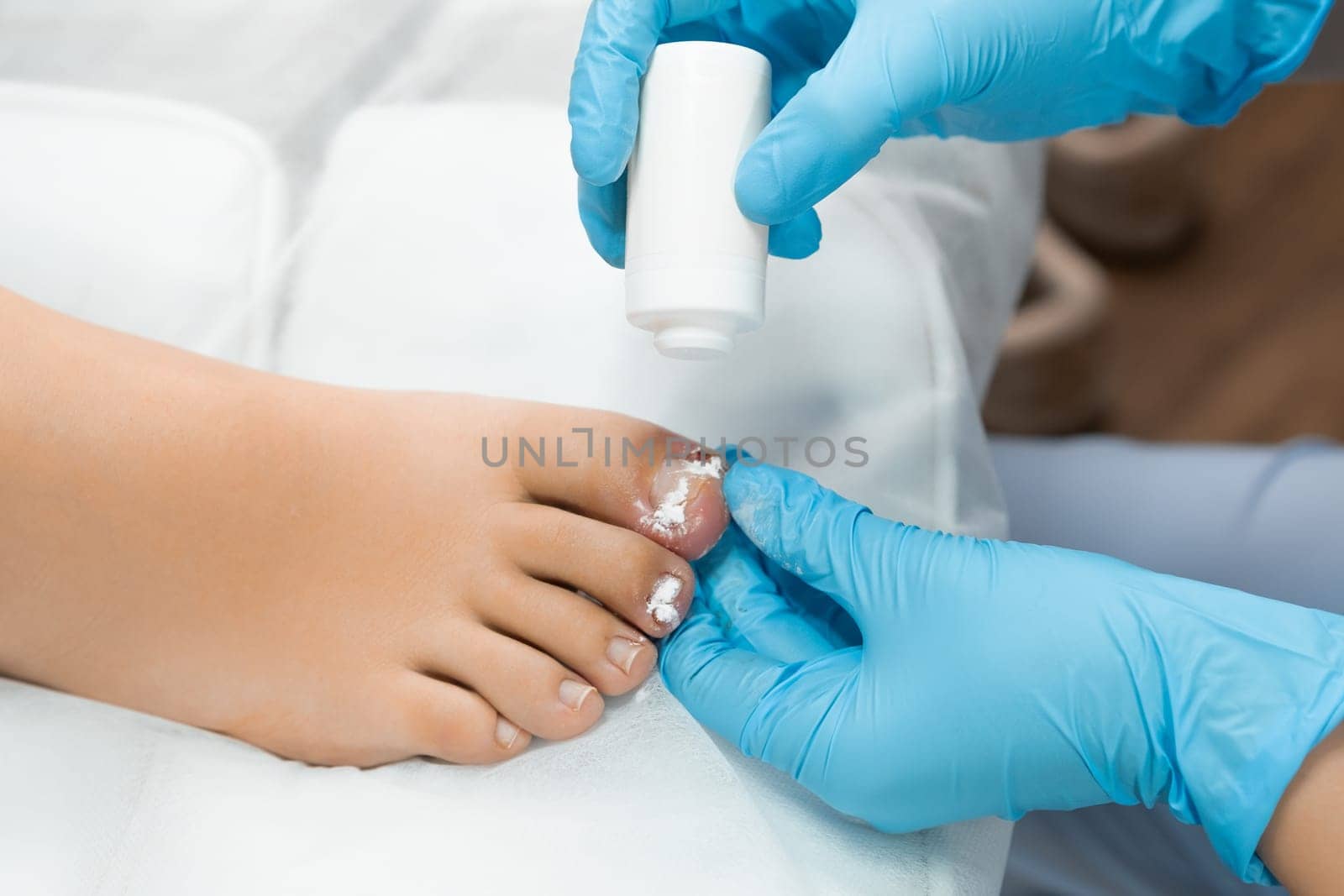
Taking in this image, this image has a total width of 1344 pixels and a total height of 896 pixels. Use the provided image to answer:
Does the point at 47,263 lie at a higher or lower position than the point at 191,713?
higher

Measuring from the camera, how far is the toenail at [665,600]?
700 millimetres

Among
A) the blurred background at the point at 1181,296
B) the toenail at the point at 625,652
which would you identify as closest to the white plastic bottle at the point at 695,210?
the toenail at the point at 625,652

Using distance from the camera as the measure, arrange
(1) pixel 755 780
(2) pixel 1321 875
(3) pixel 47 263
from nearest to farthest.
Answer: (2) pixel 1321 875, (1) pixel 755 780, (3) pixel 47 263

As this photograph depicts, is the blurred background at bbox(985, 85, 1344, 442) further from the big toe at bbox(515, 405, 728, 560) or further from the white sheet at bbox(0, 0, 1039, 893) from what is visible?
the big toe at bbox(515, 405, 728, 560)

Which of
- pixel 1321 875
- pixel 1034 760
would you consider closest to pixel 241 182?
pixel 1034 760

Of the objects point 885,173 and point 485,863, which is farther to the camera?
point 885,173

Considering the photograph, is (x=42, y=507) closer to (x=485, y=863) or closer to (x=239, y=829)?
(x=239, y=829)

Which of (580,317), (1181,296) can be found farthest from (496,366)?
(1181,296)

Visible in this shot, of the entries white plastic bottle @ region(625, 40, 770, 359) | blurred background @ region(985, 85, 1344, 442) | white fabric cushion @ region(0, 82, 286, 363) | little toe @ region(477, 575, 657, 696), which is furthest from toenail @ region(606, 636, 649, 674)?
blurred background @ region(985, 85, 1344, 442)

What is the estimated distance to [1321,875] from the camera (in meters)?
0.54

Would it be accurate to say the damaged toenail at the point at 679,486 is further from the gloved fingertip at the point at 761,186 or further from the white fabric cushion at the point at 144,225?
the white fabric cushion at the point at 144,225

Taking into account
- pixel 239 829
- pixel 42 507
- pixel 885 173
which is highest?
pixel 885 173

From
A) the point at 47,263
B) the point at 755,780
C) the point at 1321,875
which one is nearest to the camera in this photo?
the point at 1321,875

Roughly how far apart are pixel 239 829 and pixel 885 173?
689 mm
